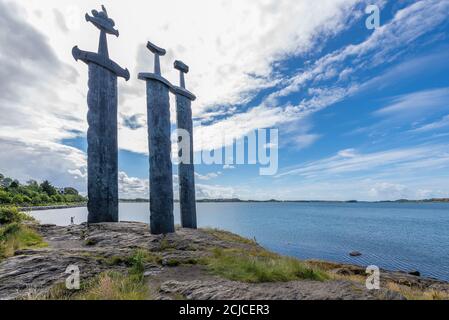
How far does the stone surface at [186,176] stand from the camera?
12867mm

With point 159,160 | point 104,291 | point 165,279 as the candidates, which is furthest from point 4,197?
point 104,291

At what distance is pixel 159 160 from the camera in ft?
34.9

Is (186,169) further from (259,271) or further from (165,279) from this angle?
(259,271)

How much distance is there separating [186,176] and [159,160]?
8.20ft

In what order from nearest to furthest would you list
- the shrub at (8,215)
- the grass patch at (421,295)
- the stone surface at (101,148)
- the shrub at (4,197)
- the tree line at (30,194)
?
1. the grass patch at (421,295)
2. the stone surface at (101,148)
3. the shrub at (8,215)
4. the shrub at (4,197)
5. the tree line at (30,194)

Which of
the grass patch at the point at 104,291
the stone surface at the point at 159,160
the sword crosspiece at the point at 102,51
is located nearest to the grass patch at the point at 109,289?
the grass patch at the point at 104,291

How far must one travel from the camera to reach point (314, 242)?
38.5 meters

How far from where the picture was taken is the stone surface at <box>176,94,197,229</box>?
507 inches

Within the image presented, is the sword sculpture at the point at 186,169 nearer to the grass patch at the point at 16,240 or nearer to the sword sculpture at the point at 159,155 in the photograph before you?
the sword sculpture at the point at 159,155

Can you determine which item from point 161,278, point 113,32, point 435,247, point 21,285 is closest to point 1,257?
point 21,285

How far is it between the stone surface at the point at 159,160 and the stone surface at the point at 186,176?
1.89 m

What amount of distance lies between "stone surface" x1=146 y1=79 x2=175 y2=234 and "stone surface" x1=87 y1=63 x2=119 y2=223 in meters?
2.85
